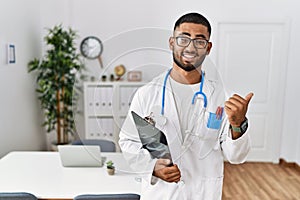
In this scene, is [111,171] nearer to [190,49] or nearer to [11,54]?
[190,49]

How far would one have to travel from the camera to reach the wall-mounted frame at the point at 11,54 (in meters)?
2.67

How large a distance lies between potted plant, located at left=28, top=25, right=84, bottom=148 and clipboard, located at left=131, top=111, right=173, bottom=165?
2362 mm

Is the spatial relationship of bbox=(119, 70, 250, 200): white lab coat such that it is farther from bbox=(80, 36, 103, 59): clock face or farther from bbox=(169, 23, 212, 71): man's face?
bbox=(80, 36, 103, 59): clock face

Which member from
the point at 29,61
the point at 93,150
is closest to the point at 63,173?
the point at 93,150

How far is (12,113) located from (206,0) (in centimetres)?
268

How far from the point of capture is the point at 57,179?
170 cm

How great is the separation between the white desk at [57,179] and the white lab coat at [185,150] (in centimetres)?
50

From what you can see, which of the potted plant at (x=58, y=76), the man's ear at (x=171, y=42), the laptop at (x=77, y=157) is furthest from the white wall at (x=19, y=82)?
the man's ear at (x=171, y=42)

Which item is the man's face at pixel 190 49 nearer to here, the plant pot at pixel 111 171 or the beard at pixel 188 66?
the beard at pixel 188 66

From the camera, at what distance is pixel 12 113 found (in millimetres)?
2781

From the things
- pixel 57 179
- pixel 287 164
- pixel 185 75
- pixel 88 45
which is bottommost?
pixel 287 164

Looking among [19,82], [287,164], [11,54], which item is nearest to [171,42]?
[11,54]

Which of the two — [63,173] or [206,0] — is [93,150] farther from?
[206,0]

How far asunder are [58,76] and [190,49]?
2682 millimetres
